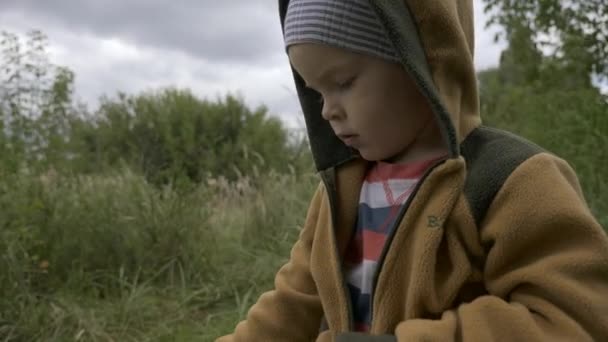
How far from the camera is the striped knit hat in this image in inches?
57.7

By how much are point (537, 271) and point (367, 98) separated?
43 centimetres

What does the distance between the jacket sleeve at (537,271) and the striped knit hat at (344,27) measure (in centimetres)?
35

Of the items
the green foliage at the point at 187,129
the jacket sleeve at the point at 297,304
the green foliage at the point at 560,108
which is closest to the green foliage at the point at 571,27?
the green foliage at the point at 560,108

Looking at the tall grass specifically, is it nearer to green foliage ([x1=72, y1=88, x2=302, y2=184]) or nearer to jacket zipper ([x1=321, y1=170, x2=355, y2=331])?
jacket zipper ([x1=321, y1=170, x2=355, y2=331])

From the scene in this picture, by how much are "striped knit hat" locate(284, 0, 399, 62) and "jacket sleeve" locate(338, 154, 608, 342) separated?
0.35 m

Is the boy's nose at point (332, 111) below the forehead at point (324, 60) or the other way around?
below

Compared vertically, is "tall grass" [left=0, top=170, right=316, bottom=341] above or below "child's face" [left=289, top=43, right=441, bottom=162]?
below

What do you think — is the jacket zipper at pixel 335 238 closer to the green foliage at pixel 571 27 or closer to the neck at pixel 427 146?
the neck at pixel 427 146

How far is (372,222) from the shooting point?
1.60 meters

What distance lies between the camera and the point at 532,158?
4.46ft

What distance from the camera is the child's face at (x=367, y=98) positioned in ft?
4.81

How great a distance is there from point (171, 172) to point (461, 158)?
495 centimetres

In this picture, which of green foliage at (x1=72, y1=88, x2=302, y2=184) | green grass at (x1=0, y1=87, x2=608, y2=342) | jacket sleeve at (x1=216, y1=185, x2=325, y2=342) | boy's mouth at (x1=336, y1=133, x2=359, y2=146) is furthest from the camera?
green foliage at (x1=72, y1=88, x2=302, y2=184)

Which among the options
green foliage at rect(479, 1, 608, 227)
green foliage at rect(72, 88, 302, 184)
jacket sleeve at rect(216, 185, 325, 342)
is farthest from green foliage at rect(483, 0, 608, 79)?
green foliage at rect(72, 88, 302, 184)
